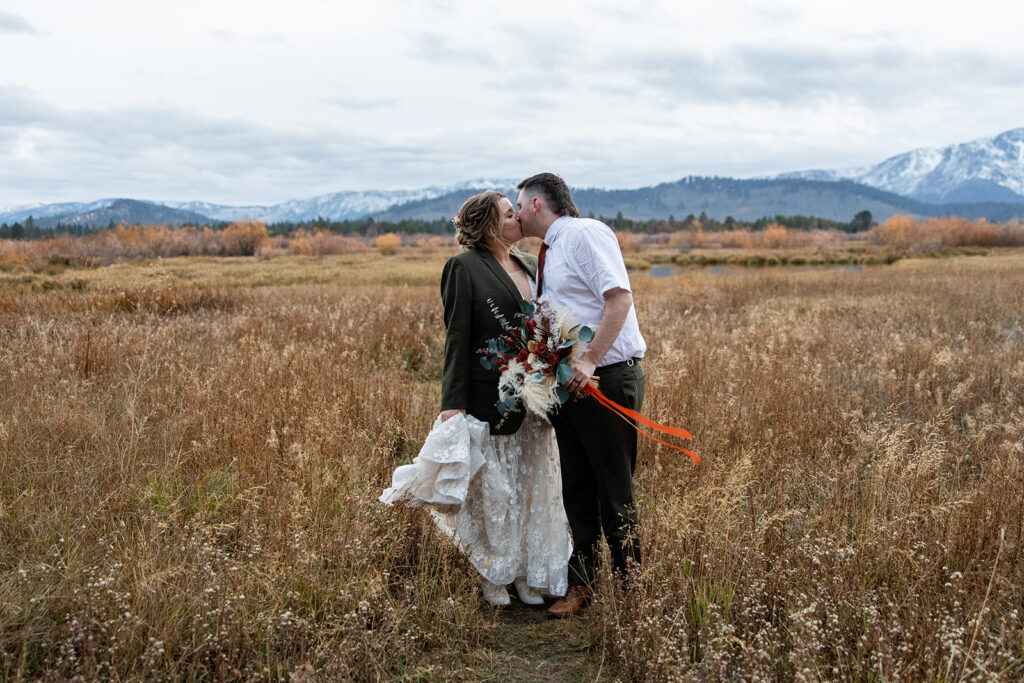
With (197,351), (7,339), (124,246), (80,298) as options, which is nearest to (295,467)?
(197,351)

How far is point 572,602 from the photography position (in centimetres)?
339

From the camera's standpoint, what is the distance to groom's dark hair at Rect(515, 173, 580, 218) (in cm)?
308

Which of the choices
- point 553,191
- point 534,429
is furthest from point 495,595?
point 553,191

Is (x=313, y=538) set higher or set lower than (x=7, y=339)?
lower

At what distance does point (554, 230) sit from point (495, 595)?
191cm

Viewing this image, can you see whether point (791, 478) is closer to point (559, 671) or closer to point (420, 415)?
point (559, 671)

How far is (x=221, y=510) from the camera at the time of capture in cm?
388

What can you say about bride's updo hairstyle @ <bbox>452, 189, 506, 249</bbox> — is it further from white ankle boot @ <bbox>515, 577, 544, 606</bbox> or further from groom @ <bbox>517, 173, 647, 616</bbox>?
white ankle boot @ <bbox>515, 577, 544, 606</bbox>

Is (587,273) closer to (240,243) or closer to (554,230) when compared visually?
(554,230)

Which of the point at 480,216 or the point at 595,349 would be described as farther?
the point at 480,216

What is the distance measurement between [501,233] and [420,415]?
260 centimetres

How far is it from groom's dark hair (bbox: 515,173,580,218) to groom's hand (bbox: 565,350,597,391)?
28.5 inches

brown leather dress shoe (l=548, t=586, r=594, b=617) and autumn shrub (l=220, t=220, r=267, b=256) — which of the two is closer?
brown leather dress shoe (l=548, t=586, r=594, b=617)

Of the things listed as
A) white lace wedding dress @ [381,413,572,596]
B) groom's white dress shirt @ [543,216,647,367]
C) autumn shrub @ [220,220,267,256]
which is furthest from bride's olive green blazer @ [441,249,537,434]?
autumn shrub @ [220,220,267,256]
